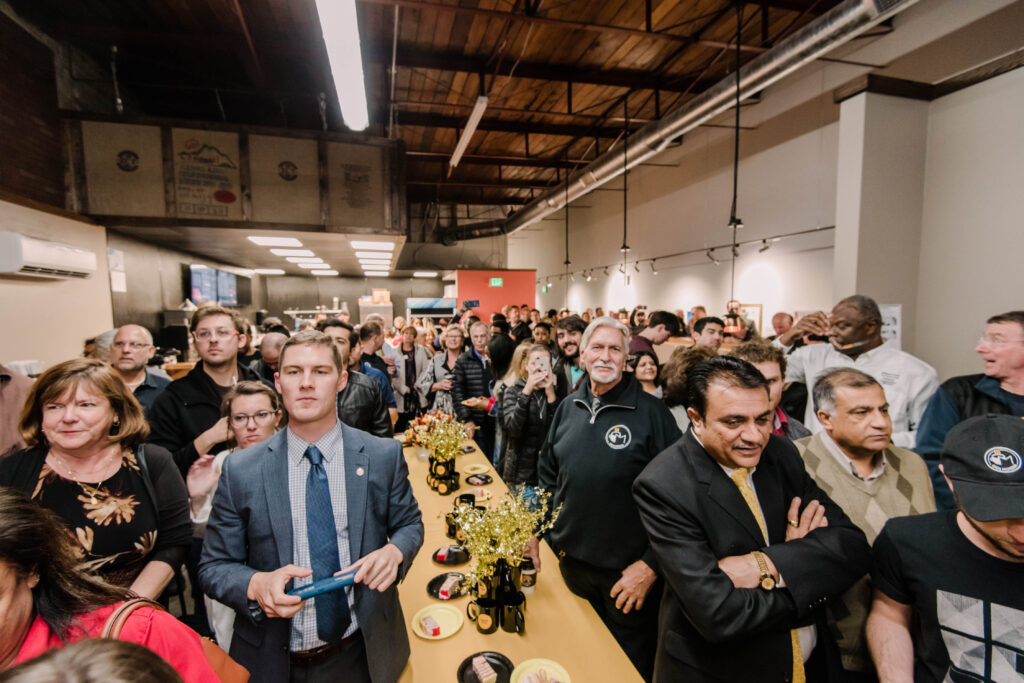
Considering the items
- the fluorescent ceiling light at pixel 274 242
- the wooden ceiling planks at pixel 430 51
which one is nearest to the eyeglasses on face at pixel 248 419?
the wooden ceiling planks at pixel 430 51

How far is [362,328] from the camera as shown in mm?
4609

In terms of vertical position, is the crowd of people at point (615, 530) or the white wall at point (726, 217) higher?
the white wall at point (726, 217)

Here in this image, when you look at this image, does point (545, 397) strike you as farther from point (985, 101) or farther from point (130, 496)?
point (985, 101)

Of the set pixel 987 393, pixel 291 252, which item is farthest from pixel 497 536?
pixel 291 252

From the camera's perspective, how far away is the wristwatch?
4.35 ft

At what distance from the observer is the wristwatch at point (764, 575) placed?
1326 mm

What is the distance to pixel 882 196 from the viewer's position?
4582 millimetres

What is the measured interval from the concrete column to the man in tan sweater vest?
3.68m

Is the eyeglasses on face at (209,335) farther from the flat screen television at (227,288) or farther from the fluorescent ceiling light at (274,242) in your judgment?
the flat screen television at (227,288)

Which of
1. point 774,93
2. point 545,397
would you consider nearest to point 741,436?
point 545,397

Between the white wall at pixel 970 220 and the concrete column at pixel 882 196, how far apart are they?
0.14 meters

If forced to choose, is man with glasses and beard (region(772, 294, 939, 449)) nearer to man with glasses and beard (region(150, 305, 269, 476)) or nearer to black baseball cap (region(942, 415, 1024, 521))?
black baseball cap (region(942, 415, 1024, 521))

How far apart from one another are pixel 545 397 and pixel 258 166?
5274 millimetres

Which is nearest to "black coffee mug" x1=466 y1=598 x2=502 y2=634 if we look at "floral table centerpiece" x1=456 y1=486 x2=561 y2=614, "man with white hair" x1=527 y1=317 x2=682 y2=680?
"floral table centerpiece" x1=456 y1=486 x2=561 y2=614
